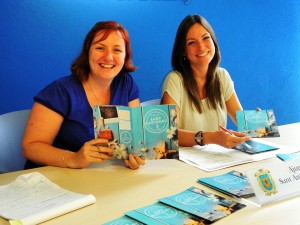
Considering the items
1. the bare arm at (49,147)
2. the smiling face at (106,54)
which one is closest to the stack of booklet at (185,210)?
the bare arm at (49,147)

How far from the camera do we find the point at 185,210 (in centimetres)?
106

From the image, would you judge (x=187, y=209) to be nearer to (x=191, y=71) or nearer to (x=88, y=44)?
(x=88, y=44)

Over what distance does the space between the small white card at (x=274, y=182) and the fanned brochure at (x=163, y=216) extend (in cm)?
23

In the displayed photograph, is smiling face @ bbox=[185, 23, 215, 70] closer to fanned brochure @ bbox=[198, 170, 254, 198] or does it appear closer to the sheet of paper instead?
the sheet of paper

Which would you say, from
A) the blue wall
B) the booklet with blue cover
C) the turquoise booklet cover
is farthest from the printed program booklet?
the blue wall

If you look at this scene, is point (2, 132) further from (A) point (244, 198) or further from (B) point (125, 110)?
(A) point (244, 198)

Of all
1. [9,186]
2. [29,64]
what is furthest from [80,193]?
[29,64]

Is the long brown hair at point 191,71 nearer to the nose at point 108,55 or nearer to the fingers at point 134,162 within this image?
the nose at point 108,55

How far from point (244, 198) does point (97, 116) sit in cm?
62

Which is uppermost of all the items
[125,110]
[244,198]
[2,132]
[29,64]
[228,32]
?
[228,32]

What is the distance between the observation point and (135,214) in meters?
1.04

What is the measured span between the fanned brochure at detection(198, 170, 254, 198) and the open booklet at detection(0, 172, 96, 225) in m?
0.42

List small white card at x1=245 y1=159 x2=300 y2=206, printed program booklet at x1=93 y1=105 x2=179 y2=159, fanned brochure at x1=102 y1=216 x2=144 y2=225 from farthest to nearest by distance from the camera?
printed program booklet at x1=93 y1=105 x2=179 y2=159 → small white card at x1=245 y1=159 x2=300 y2=206 → fanned brochure at x1=102 y1=216 x2=144 y2=225

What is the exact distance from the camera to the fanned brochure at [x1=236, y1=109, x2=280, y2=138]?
174cm
